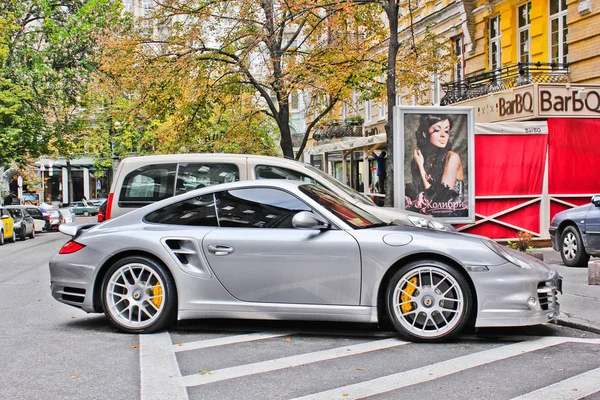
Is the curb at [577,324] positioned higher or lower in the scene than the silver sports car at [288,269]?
lower

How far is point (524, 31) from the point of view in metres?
22.3

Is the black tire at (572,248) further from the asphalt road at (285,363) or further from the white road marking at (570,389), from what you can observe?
the white road marking at (570,389)

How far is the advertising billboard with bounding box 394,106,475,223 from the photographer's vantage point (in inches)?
565

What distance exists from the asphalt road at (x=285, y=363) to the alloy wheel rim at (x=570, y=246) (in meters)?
5.78

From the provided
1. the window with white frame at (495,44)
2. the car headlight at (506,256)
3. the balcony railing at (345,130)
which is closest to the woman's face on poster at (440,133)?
the car headlight at (506,256)

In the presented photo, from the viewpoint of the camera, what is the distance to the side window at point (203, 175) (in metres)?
9.80

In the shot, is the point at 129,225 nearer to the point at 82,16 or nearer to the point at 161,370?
the point at 161,370

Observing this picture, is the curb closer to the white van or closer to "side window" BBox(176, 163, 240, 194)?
the white van

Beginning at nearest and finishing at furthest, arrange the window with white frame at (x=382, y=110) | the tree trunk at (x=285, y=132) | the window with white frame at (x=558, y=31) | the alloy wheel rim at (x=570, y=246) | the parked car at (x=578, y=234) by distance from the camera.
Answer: the parked car at (x=578, y=234) < the alloy wheel rim at (x=570, y=246) < the window with white frame at (x=558, y=31) < the tree trunk at (x=285, y=132) < the window with white frame at (x=382, y=110)

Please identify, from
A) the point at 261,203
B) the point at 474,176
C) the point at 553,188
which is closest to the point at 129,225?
the point at 261,203

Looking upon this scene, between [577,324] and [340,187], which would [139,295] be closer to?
[577,324]

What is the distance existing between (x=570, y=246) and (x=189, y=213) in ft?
26.1

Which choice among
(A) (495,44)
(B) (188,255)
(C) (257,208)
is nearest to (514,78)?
(A) (495,44)

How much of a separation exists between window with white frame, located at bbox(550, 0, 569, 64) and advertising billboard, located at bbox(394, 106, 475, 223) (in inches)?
279
